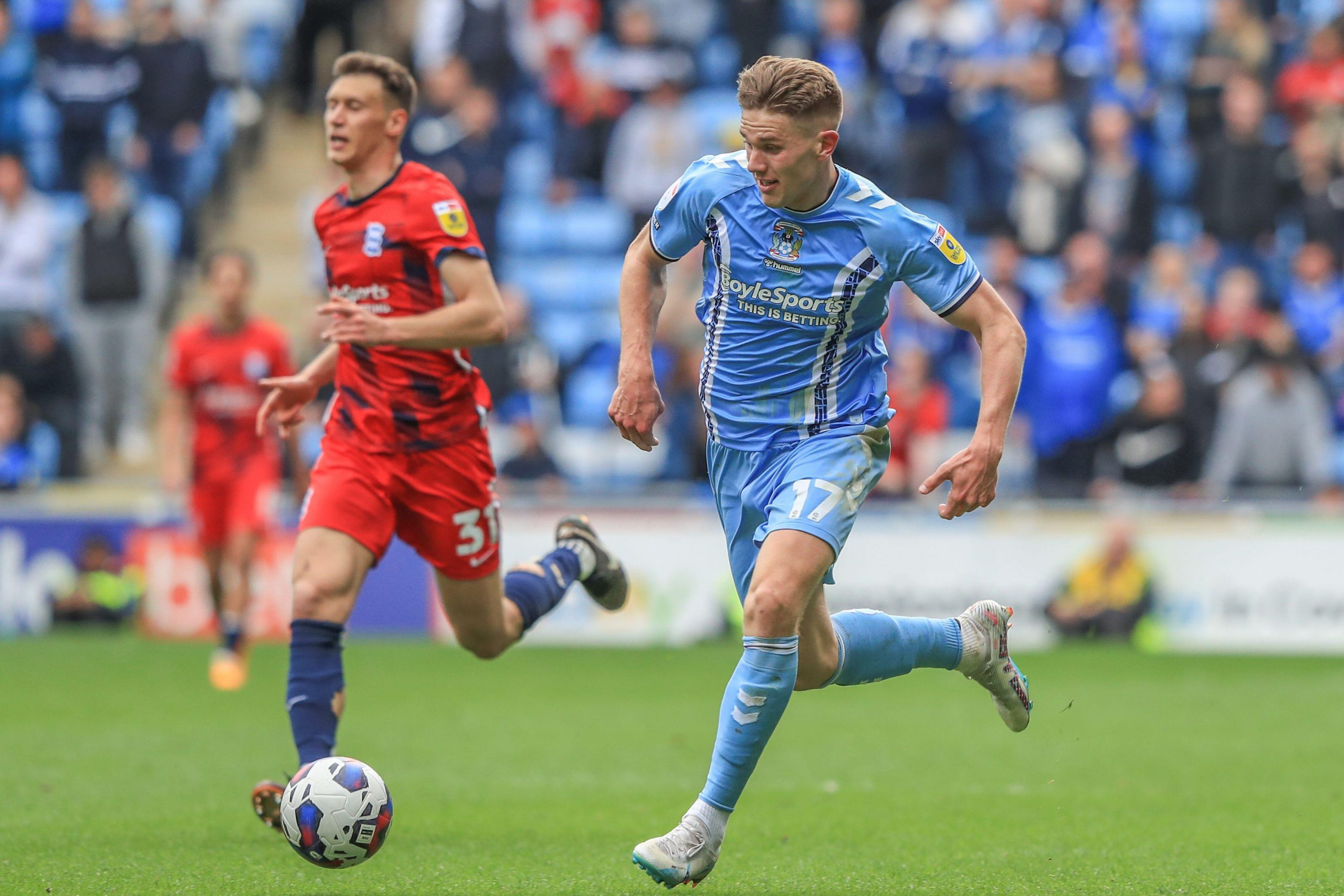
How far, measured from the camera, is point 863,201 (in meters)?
5.96

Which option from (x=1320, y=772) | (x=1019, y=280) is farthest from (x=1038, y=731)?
(x=1019, y=280)

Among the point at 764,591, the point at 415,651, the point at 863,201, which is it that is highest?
the point at 863,201

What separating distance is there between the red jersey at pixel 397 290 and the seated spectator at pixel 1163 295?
408 inches

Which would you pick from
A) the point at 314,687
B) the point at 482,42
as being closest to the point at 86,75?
the point at 482,42

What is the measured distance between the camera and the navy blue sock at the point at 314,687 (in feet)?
20.4

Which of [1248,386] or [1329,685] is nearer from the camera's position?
[1329,685]

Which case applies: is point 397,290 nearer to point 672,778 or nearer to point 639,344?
point 639,344

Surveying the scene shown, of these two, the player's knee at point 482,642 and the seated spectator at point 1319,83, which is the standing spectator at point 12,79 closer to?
the seated spectator at point 1319,83

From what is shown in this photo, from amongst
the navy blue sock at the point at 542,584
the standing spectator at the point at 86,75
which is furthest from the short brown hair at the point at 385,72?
the standing spectator at the point at 86,75

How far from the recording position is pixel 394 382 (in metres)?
6.95

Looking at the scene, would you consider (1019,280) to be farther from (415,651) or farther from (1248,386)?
(415,651)

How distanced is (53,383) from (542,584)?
32.9ft

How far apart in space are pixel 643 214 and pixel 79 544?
19.9ft

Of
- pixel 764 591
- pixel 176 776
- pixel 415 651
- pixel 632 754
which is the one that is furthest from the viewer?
pixel 415 651
